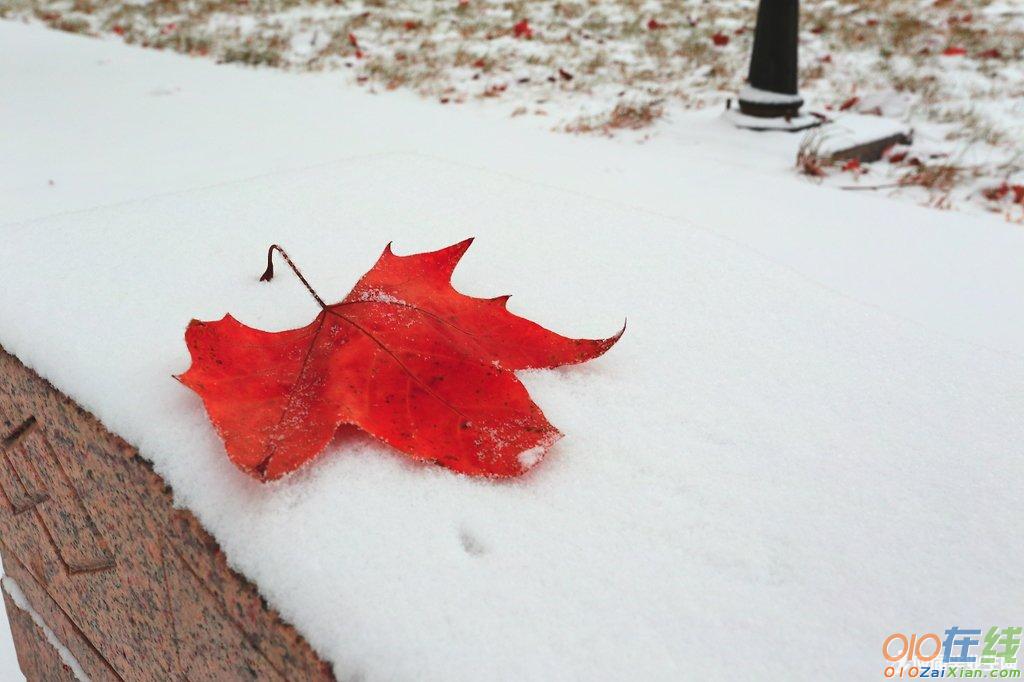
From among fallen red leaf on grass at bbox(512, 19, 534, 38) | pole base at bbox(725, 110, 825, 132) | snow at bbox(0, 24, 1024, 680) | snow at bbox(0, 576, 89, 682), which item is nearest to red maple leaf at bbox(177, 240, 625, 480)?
snow at bbox(0, 24, 1024, 680)

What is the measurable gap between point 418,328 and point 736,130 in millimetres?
2663

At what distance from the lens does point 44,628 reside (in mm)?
1252

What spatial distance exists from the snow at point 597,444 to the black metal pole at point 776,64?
1.64m

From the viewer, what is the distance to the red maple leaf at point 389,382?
60cm

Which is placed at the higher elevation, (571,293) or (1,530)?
(571,293)

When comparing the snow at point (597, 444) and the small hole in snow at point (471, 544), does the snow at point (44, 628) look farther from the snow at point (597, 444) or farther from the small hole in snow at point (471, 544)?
the small hole in snow at point (471, 544)

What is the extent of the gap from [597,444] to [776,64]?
2.84 meters

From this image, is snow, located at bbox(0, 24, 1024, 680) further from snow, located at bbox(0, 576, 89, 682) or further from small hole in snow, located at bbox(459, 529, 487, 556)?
snow, located at bbox(0, 576, 89, 682)

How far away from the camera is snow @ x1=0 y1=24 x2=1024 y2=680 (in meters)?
0.52

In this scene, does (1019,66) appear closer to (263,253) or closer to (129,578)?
(263,253)

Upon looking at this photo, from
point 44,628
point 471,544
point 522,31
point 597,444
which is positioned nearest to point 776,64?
point 522,31

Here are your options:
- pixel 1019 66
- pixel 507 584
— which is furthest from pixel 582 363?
pixel 1019 66

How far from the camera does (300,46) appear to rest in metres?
4.56

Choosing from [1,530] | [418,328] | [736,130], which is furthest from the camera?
[736,130]
